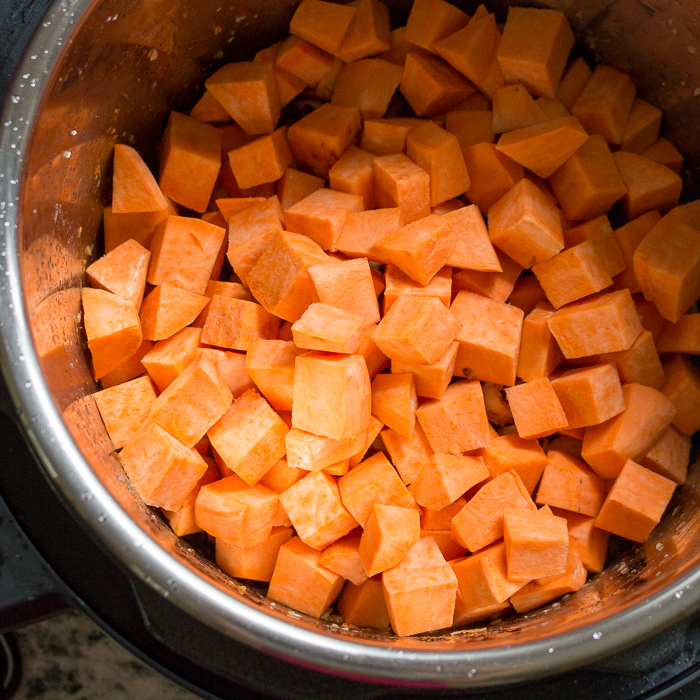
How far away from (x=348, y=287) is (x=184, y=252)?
0.37 metres

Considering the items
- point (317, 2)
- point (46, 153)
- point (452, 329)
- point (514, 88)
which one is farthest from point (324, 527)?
point (317, 2)

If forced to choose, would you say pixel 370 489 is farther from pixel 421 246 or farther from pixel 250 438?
pixel 421 246

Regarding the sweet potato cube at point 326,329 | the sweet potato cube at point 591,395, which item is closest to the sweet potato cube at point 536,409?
the sweet potato cube at point 591,395

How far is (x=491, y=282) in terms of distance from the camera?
1373 millimetres

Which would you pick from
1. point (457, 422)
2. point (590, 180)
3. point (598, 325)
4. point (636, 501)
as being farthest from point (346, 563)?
point (590, 180)

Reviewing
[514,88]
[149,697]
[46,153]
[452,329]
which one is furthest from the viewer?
[149,697]

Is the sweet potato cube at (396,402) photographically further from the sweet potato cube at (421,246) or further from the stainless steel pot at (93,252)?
the stainless steel pot at (93,252)

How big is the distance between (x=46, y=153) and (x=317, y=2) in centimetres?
68

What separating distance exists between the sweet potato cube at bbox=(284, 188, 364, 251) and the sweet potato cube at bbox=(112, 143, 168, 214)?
288 millimetres

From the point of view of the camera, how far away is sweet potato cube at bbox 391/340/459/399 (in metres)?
1.23

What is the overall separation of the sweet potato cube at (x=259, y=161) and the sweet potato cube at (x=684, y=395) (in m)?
0.97

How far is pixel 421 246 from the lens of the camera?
3.96 ft

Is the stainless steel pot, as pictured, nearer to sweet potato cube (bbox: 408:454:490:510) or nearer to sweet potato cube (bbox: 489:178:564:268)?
sweet potato cube (bbox: 408:454:490:510)

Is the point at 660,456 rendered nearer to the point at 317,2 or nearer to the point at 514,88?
the point at 514,88
